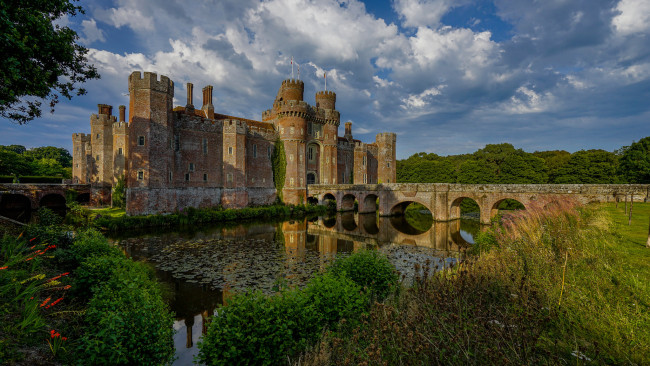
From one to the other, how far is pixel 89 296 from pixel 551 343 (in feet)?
30.1

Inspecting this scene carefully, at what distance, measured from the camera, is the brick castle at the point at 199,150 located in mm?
23844

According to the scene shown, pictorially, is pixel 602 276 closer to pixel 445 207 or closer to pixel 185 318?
pixel 185 318

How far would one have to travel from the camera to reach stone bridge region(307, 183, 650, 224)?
63.8 ft

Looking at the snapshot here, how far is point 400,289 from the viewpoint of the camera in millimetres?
6758

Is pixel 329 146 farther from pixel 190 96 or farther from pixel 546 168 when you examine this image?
pixel 546 168

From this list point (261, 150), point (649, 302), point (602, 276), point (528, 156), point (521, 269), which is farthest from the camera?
point (528, 156)

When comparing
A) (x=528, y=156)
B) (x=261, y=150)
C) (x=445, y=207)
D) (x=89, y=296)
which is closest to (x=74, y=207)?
(x=261, y=150)

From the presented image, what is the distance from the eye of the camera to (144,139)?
2381 centimetres

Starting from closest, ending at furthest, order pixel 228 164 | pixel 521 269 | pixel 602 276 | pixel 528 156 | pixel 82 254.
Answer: pixel 602 276, pixel 521 269, pixel 82 254, pixel 228 164, pixel 528 156

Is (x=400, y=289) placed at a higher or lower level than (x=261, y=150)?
lower

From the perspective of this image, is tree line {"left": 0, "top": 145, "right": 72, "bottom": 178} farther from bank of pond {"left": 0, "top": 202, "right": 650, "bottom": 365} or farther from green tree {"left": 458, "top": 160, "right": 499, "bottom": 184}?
green tree {"left": 458, "top": 160, "right": 499, "bottom": 184}

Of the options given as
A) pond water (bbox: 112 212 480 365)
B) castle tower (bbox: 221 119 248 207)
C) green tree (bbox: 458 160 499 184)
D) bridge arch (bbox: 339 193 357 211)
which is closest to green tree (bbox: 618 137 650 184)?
green tree (bbox: 458 160 499 184)

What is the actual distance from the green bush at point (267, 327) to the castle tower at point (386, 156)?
39268 mm

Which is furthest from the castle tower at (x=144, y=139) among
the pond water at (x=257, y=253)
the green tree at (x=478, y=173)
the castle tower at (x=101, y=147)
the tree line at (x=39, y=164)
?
the green tree at (x=478, y=173)
